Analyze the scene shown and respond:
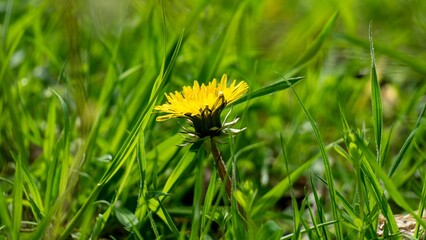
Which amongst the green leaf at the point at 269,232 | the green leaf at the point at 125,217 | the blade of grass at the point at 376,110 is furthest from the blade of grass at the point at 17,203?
the blade of grass at the point at 376,110

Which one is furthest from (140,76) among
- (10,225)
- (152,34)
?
(10,225)

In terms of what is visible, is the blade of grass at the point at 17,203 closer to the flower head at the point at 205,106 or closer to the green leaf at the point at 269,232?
the flower head at the point at 205,106

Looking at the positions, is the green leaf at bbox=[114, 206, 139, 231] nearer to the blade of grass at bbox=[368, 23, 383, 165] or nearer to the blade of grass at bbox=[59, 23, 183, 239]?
the blade of grass at bbox=[59, 23, 183, 239]

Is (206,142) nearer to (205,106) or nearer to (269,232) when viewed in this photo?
(205,106)

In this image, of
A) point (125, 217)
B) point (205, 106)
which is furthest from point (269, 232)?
point (125, 217)

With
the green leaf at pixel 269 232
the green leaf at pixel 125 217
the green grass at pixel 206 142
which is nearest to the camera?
the green leaf at pixel 269 232

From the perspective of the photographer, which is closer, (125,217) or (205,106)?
(205,106)
